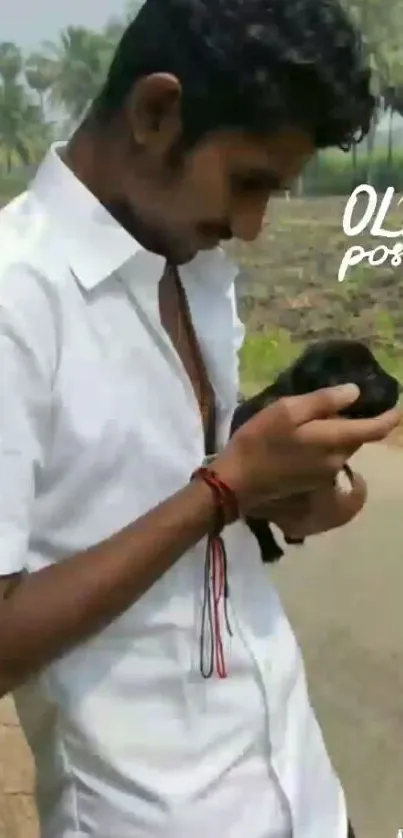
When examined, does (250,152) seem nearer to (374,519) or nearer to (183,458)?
(183,458)

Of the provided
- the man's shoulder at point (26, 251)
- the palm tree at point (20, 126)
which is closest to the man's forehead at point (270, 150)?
the man's shoulder at point (26, 251)

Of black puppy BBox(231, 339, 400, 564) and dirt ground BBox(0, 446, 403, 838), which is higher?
black puppy BBox(231, 339, 400, 564)

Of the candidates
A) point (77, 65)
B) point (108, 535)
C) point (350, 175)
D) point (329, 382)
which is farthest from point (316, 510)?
point (77, 65)

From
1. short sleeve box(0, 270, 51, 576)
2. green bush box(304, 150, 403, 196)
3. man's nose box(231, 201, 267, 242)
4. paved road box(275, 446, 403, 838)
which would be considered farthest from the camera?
paved road box(275, 446, 403, 838)

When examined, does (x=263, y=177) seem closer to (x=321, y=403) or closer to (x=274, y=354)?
(x=321, y=403)

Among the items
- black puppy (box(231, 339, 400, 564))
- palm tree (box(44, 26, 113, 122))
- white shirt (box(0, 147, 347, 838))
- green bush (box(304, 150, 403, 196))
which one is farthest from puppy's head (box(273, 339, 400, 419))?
palm tree (box(44, 26, 113, 122))

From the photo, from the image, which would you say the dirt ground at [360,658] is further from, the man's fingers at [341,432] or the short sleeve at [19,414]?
the short sleeve at [19,414]

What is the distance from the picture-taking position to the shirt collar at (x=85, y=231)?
55cm

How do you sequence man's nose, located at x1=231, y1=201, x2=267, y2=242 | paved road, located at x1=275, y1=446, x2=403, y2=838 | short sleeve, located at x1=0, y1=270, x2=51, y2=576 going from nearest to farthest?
1. short sleeve, located at x1=0, y1=270, x2=51, y2=576
2. man's nose, located at x1=231, y1=201, x2=267, y2=242
3. paved road, located at x1=275, y1=446, x2=403, y2=838

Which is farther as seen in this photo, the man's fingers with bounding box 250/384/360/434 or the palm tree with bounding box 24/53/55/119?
the palm tree with bounding box 24/53/55/119

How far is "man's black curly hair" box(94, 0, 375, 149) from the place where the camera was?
0.53 metres

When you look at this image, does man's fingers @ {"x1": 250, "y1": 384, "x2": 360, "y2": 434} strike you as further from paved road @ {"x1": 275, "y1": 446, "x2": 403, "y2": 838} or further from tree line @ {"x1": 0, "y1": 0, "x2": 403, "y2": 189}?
paved road @ {"x1": 275, "y1": 446, "x2": 403, "y2": 838}

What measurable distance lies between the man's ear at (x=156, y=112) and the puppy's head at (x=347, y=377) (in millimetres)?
201

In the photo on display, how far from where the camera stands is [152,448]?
57cm
